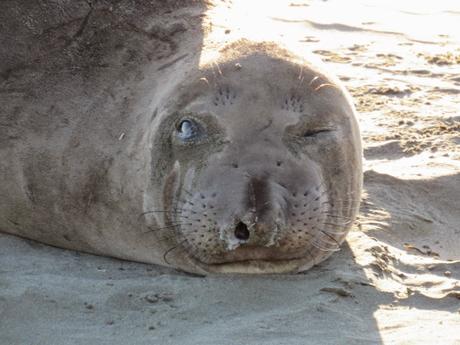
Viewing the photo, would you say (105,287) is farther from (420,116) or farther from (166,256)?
(420,116)

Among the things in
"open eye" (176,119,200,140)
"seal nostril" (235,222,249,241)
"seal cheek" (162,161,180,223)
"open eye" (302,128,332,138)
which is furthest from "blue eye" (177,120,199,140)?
"seal nostril" (235,222,249,241)

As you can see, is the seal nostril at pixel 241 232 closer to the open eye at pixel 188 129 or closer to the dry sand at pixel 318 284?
the dry sand at pixel 318 284

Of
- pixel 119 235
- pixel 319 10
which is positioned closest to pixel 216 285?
pixel 119 235

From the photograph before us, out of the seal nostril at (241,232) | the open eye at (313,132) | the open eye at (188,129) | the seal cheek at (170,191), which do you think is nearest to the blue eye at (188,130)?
the open eye at (188,129)

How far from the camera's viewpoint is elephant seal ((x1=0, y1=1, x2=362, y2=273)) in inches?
187

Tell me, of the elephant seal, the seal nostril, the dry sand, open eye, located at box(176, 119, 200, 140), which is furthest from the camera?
open eye, located at box(176, 119, 200, 140)

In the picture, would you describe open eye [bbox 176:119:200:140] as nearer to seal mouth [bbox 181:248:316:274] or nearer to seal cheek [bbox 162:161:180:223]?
seal cheek [bbox 162:161:180:223]

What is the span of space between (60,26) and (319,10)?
462cm

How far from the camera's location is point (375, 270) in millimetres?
5023

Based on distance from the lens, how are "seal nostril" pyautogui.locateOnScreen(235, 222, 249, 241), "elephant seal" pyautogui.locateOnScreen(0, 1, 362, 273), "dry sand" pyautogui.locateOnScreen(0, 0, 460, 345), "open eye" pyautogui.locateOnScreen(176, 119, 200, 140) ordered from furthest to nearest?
"open eye" pyautogui.locateOnScreen(176, 119, 200, 140), "elephant seal" pyautogui.locateOnScreen(0, 1, 362, 273), "seal nostril" pyautogui.locateOnScreen(235, 222, 249, 241), "dry sand" pyautogui.locateOnScreen(0, 0, 460, 345)

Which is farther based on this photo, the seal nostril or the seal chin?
the seal chin

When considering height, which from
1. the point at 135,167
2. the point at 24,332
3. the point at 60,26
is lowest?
the point at 24,332

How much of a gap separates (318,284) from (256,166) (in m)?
0.55

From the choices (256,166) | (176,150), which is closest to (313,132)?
(256,166)
